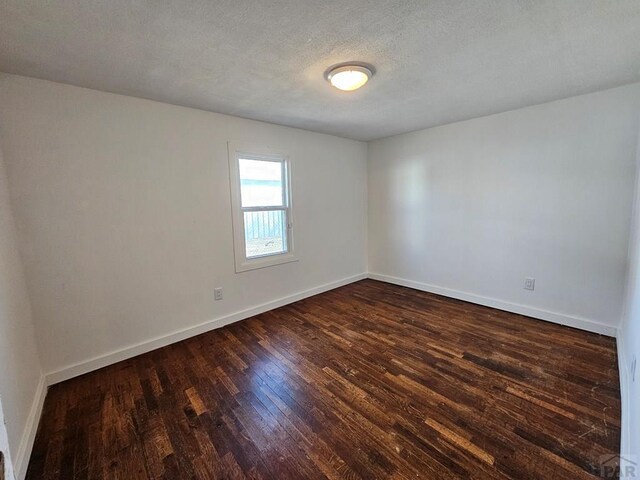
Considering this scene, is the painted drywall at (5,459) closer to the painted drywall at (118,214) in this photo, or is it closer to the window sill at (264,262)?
the painted drywall at (118,214)

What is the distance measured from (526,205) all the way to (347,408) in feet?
9.28

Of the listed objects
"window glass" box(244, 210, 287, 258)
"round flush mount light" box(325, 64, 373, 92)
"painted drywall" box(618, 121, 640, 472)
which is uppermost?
"round flush mount light" box(325, 64, 373, 92)

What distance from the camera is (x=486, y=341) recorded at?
259 cm

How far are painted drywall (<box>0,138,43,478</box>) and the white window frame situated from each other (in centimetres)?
165

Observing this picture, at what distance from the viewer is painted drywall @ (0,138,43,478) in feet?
4.61

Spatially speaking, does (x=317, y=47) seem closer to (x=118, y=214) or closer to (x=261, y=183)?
(x=261, y=183)

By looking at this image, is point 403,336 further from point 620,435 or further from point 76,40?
point 76,40

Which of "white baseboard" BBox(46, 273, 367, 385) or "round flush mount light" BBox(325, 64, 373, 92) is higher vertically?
"round flush mount light" BBox(325, 64, 373, 92)

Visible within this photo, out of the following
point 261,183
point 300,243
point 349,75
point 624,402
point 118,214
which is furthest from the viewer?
point 300,243

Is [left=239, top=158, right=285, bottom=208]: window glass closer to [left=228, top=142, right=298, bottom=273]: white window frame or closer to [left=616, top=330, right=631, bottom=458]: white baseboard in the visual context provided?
[left=228, top=142, right=298, bottom=273]: white window frame

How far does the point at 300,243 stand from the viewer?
149 inches

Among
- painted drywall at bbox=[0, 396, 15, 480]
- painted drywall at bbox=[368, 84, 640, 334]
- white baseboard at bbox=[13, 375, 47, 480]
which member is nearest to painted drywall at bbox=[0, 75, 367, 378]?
white baseboard at bbox=[13, 375, 47, 480]

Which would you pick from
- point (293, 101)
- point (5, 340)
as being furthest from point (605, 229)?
point (5, 340)

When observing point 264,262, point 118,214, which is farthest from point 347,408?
point 118,214
